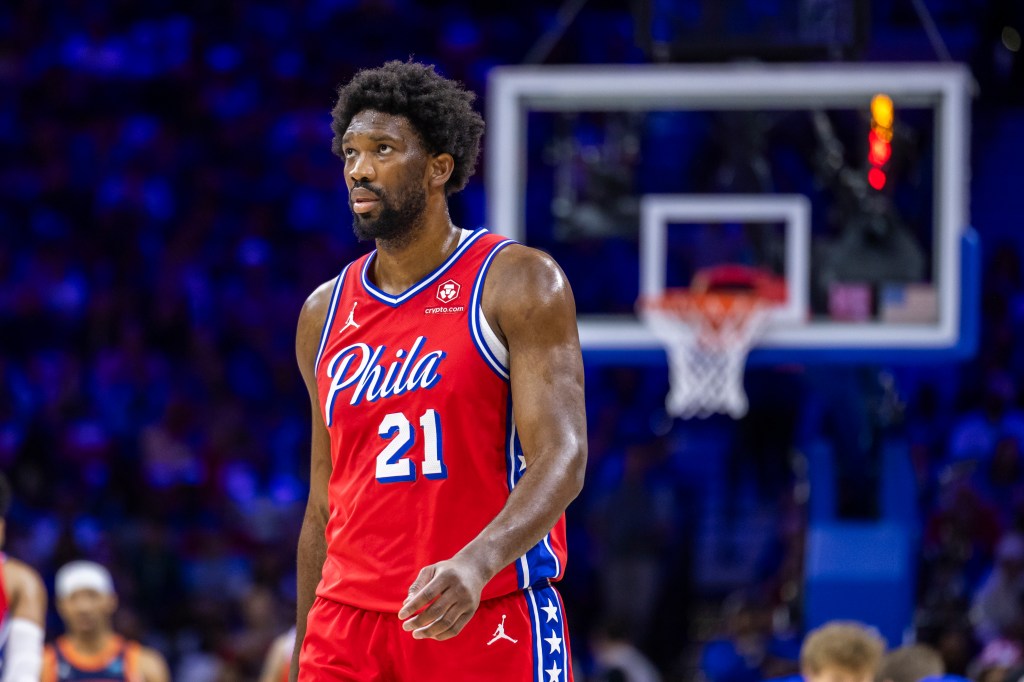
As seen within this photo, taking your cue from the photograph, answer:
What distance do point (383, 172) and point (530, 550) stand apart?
2.75 feet

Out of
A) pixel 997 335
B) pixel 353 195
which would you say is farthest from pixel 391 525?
pixel 997 335

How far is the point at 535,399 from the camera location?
3156mm

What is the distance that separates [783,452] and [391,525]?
9285 millimetres

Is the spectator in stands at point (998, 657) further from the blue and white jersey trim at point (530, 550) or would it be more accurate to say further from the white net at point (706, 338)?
the blue and white jersey trim at point (530, 550)

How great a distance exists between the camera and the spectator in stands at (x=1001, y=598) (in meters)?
10.1

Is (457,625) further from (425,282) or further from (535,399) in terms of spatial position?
(425,282)

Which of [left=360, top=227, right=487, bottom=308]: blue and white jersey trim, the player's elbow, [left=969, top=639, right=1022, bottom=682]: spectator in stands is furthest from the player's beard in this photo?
[left=969, top=639, right=1022, bottom=682]: spectator in stands

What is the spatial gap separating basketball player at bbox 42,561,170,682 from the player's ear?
4917 mm

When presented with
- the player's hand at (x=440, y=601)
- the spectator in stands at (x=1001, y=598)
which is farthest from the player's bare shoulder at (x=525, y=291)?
the spectator in stands at (x=1001, y=598)

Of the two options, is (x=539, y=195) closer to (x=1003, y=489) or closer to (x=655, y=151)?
(x=655, y=151)

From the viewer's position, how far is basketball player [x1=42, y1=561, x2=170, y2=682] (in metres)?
7.74

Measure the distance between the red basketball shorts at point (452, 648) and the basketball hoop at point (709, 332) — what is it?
17.0ft

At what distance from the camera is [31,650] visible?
548 centimetres

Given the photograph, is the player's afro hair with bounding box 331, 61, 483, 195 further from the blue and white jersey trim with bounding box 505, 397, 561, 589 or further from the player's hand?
the player's hand
